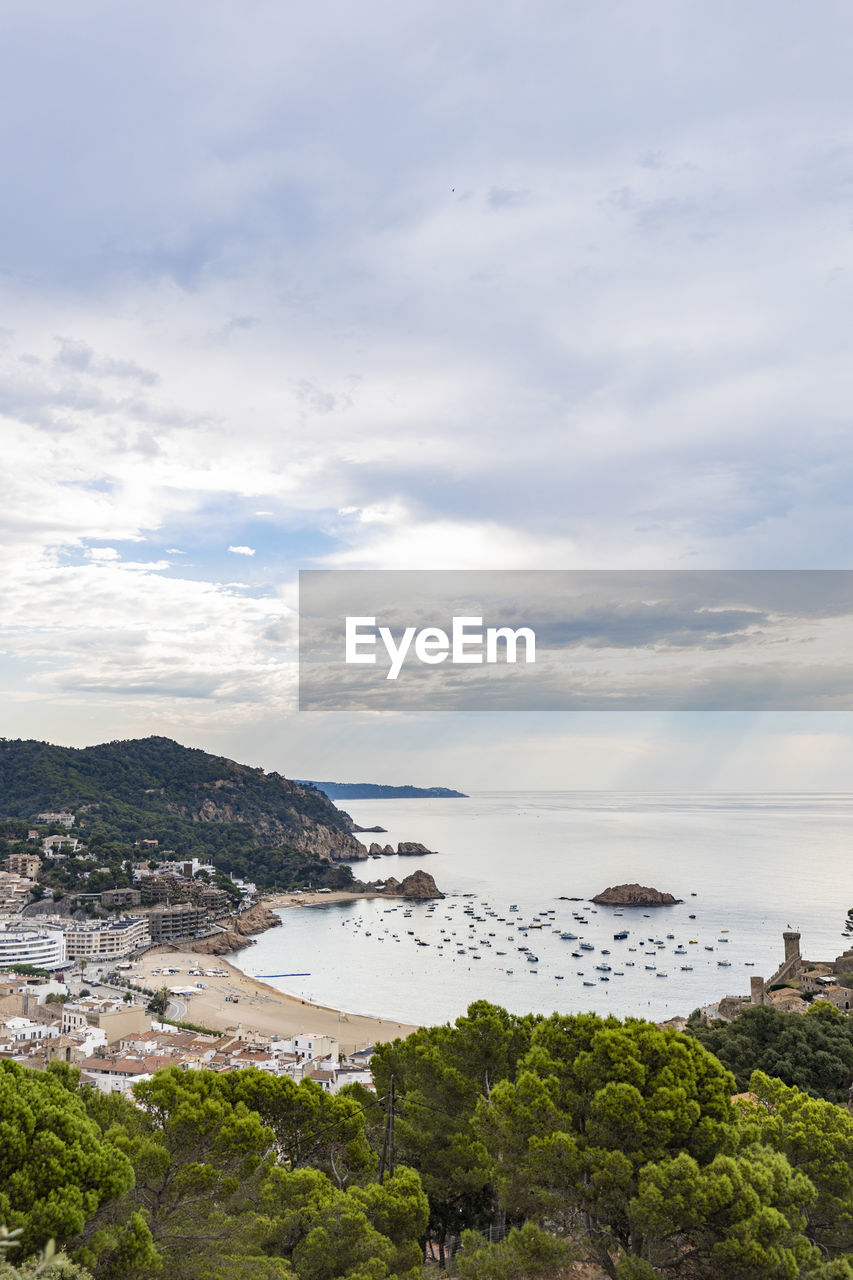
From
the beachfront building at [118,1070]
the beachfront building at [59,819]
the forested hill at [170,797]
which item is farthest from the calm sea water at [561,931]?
the beachfront building at [59,819]

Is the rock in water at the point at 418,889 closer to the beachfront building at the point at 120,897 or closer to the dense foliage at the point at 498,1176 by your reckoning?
the beachfront building at the point at 120,897

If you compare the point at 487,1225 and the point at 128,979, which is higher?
the point at 487,1225

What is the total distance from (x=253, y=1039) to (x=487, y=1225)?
71.6 ft

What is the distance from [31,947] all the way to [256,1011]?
18799 mm

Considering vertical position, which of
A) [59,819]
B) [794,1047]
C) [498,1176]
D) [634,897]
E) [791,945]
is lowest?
[634,897]

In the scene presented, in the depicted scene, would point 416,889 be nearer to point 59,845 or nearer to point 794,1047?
point 59,845

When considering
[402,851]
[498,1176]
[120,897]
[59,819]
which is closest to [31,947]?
[120,897]

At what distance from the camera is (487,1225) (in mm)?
10828

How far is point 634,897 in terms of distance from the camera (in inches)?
2645

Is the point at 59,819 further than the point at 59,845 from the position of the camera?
Yes

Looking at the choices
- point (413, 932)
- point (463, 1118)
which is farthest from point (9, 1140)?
point (413, 932)

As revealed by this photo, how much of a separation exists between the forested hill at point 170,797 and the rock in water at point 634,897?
47.2 metres

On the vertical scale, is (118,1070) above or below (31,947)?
above

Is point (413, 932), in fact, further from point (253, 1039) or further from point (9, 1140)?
point (9, 1140)
